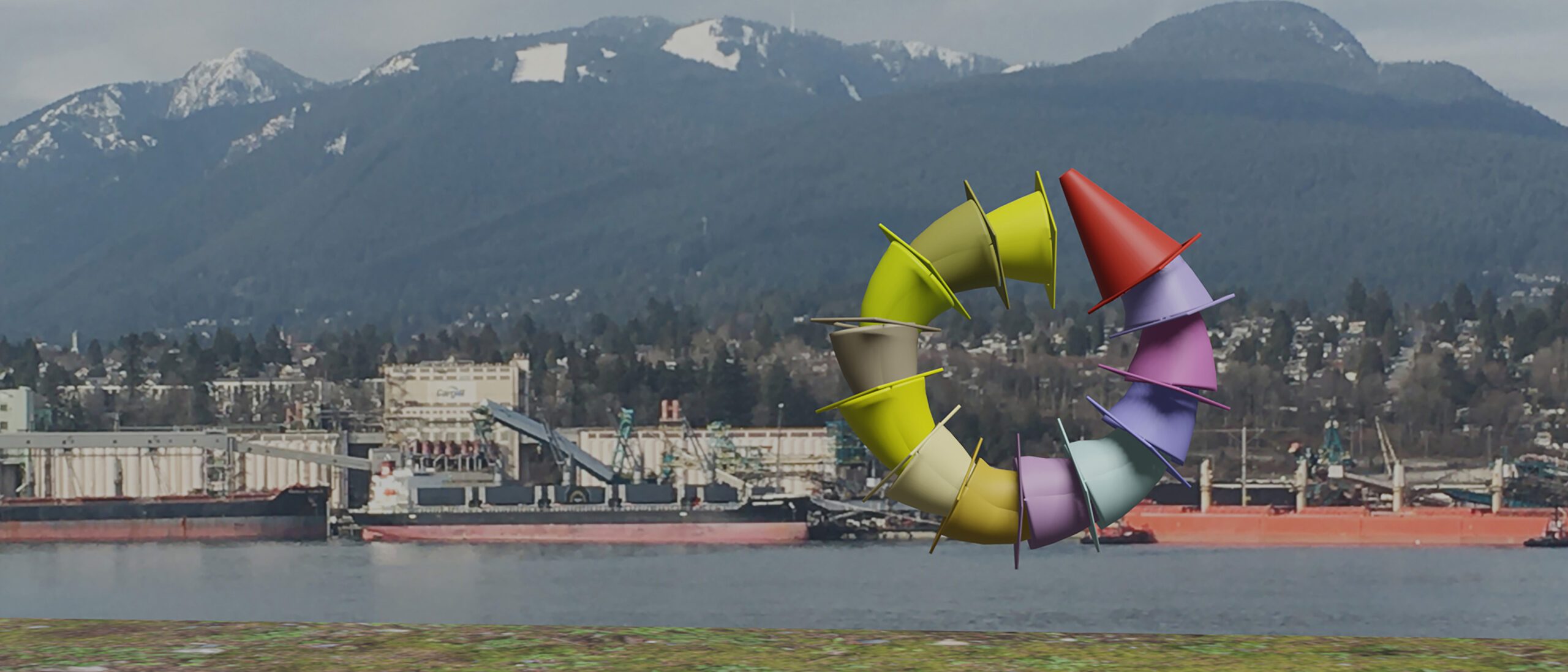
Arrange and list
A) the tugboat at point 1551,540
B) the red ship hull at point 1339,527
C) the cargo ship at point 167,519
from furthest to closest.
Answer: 1. the cargo ship at point 167,519
2. the red ship hull at point 1339,527
3. the tugboat at point 1551,540

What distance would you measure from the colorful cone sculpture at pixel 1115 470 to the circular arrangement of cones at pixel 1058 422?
0.01m

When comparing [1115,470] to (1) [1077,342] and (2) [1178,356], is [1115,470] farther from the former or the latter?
(1) [1077,342]

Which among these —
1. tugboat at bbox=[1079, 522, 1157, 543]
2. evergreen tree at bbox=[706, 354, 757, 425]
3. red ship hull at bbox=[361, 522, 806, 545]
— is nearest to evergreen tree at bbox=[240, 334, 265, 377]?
evergreen tree at bbox=[706, 354, 757, 425]

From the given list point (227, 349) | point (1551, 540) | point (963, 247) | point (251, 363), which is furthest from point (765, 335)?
point (963, 247)

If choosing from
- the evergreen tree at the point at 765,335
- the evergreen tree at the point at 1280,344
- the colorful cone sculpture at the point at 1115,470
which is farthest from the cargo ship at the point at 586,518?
the evergreen tree at the point at 765,335

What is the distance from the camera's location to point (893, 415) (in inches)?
715

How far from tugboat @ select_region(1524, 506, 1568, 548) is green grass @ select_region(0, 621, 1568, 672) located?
208 ft

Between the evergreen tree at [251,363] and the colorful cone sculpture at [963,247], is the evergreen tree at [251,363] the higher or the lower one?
the higher one

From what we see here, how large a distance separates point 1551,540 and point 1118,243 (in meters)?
66.6

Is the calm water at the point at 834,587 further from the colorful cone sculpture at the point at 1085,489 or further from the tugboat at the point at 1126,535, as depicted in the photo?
the colorful cone sculpture at the point at 1085,489

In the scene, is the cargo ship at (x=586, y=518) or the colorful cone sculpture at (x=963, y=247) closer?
the colorful cone sculpture at (x=963, y=247)

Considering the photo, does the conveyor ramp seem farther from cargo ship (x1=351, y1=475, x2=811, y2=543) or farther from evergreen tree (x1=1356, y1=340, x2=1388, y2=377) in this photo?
evergreen tree (x1=1356, y1=340, x2=1388, y2=377)

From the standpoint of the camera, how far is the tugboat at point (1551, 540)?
7944 cm

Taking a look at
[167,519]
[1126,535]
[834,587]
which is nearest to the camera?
[834,587]
